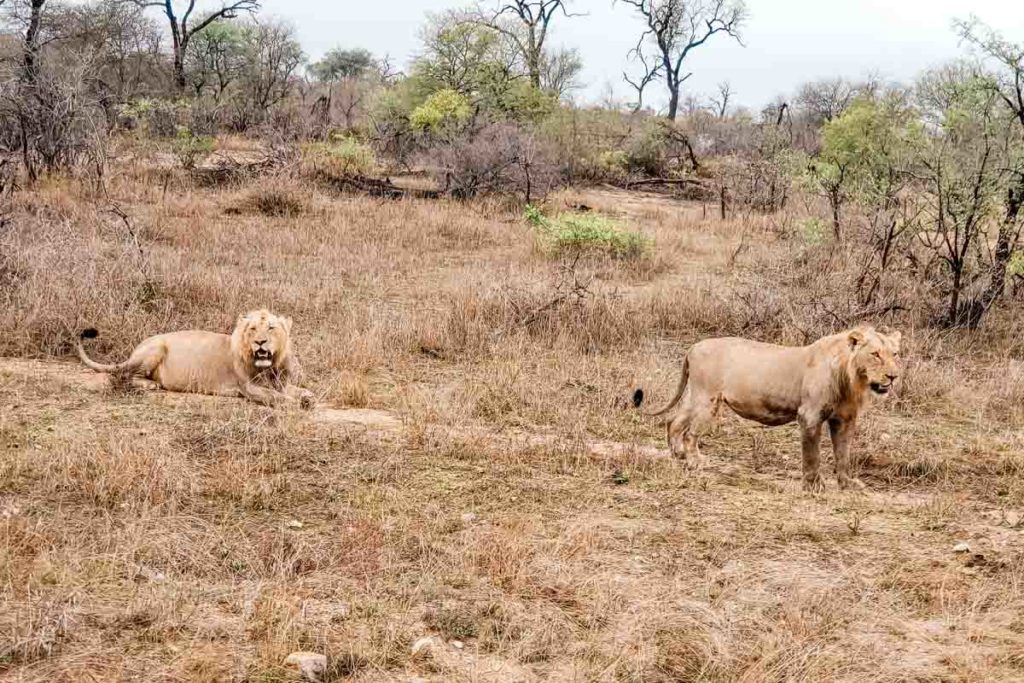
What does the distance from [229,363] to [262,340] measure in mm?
522

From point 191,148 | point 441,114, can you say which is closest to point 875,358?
point 191,148

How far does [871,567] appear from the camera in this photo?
458 centimetres

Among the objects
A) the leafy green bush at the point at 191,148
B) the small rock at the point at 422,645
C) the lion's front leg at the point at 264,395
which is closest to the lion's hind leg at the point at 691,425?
the lion's front leg at the point at 264,395

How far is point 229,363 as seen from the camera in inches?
288

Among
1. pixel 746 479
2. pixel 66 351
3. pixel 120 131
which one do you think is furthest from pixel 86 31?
pixel 746 479

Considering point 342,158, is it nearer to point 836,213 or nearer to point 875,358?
point 836,213

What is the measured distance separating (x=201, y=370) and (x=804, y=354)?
4273 millimetres

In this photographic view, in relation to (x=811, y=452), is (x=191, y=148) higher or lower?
higher

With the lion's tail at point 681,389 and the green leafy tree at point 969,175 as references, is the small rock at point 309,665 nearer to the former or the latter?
the lion's tail at point 681,389

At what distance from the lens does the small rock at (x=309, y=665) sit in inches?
135

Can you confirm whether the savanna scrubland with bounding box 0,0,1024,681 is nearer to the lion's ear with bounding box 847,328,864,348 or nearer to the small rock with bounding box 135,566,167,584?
the small rock with bounding box 135,566,167,584

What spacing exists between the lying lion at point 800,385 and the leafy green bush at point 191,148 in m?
14.3

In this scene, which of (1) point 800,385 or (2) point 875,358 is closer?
(2) point 875,358

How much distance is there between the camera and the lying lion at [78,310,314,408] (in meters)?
7.07
